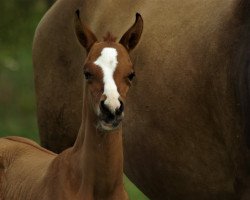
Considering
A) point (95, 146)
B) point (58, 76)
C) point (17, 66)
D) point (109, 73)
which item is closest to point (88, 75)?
point (109, 73)

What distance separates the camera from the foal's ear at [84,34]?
7.06 m

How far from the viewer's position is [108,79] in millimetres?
6633

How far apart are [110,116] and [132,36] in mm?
Answer: 795

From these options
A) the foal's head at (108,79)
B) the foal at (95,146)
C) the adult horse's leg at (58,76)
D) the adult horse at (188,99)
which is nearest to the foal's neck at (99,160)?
the foal at (95,146)

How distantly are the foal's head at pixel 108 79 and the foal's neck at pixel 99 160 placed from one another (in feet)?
0.51

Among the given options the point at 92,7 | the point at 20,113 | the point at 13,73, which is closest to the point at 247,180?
the point at 92,7

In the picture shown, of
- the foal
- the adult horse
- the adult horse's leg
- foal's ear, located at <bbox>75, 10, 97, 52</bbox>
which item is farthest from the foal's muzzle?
the adult horse's leg

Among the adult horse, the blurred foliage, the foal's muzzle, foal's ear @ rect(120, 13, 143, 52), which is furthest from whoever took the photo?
the blurred foliage

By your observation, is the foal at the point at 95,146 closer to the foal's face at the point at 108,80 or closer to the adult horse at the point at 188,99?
the foal's face at the point at 108,80

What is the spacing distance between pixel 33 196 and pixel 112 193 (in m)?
0.57

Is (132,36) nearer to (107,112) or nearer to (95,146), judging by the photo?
(95,146)

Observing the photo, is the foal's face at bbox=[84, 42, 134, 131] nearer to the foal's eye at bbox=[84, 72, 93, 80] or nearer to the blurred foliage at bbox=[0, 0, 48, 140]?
the foal's eye at bbox=[84, 72, 93, 80]

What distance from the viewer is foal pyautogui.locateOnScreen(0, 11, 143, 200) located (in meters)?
6.63

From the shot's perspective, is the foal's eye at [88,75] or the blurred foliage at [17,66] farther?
the blurred foliage at [17,66]
